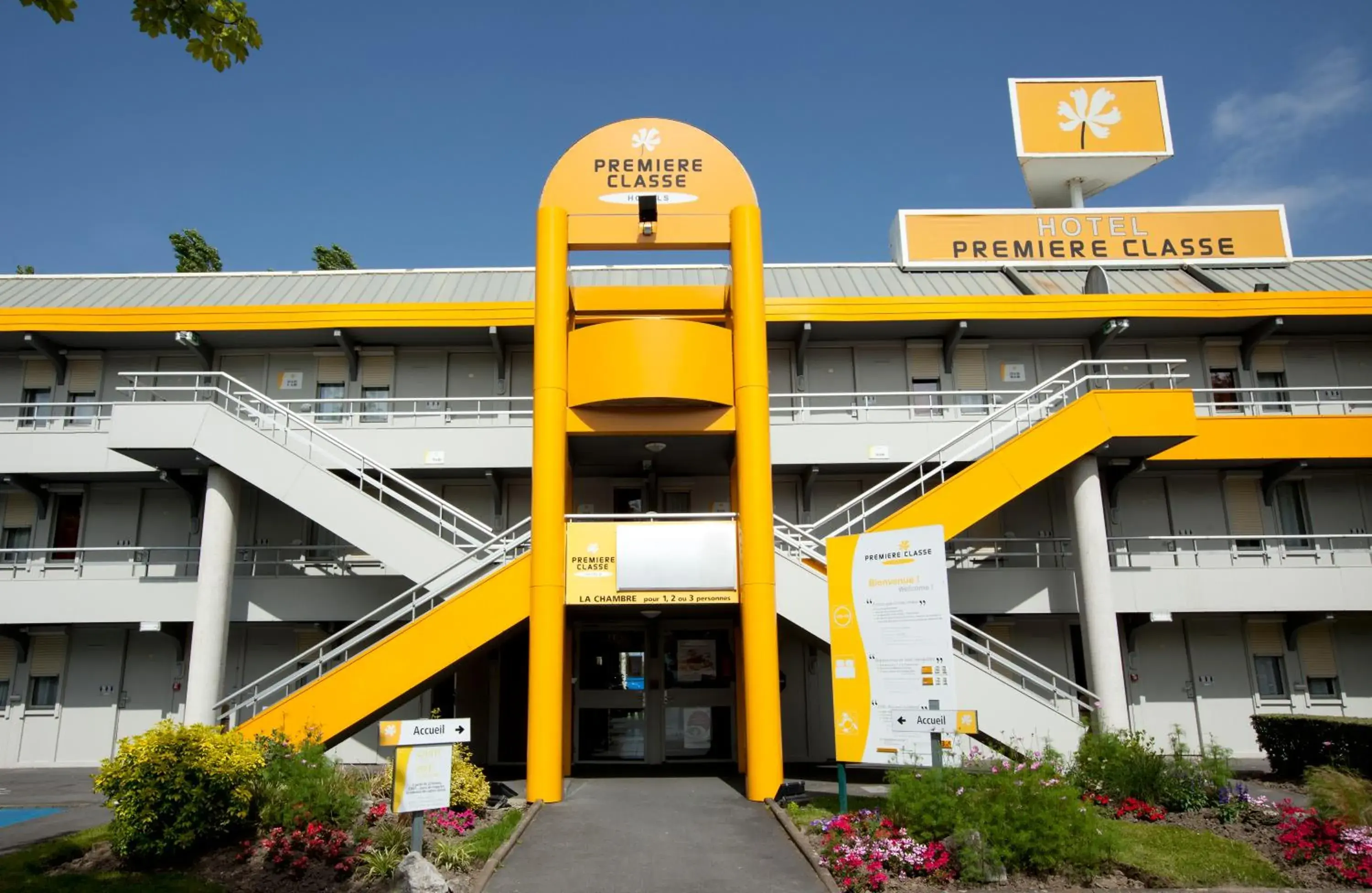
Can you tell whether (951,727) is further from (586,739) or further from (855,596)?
(586,739)

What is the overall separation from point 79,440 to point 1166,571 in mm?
24656

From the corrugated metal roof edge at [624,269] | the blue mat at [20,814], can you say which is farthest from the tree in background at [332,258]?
the blue mat at [20,814]

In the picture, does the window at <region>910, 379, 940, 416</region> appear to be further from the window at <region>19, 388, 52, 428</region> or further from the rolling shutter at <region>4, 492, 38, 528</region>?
the rolling shutter at <region>4, 492, 38, 528</region>

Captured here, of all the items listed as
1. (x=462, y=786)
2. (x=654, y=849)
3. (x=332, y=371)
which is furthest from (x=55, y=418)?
(x=654, y=849)

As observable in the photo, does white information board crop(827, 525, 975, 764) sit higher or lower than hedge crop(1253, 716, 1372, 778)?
higher

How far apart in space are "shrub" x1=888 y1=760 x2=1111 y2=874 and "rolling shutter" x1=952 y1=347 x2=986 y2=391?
1313 cm

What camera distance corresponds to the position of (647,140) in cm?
1791

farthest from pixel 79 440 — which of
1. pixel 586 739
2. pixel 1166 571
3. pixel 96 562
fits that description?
pixel 1166 571

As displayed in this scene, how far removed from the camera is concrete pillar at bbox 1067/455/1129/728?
59.0 feet

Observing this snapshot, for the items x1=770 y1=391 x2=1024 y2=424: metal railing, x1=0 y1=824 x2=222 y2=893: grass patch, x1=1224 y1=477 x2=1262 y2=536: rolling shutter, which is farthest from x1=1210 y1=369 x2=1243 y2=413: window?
x1=0 y1=824 x2=222 y2=893: grass patch

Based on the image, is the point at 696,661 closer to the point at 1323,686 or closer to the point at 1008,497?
the point at 1008,497

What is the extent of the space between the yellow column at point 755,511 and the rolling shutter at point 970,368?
8.53 m

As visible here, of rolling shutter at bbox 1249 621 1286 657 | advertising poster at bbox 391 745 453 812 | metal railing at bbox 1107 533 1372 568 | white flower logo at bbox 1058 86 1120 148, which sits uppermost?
white flower logo at bbox 1058 86 1120 148

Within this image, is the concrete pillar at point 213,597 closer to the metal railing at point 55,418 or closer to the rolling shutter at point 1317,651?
the metal railing at point 55,418
